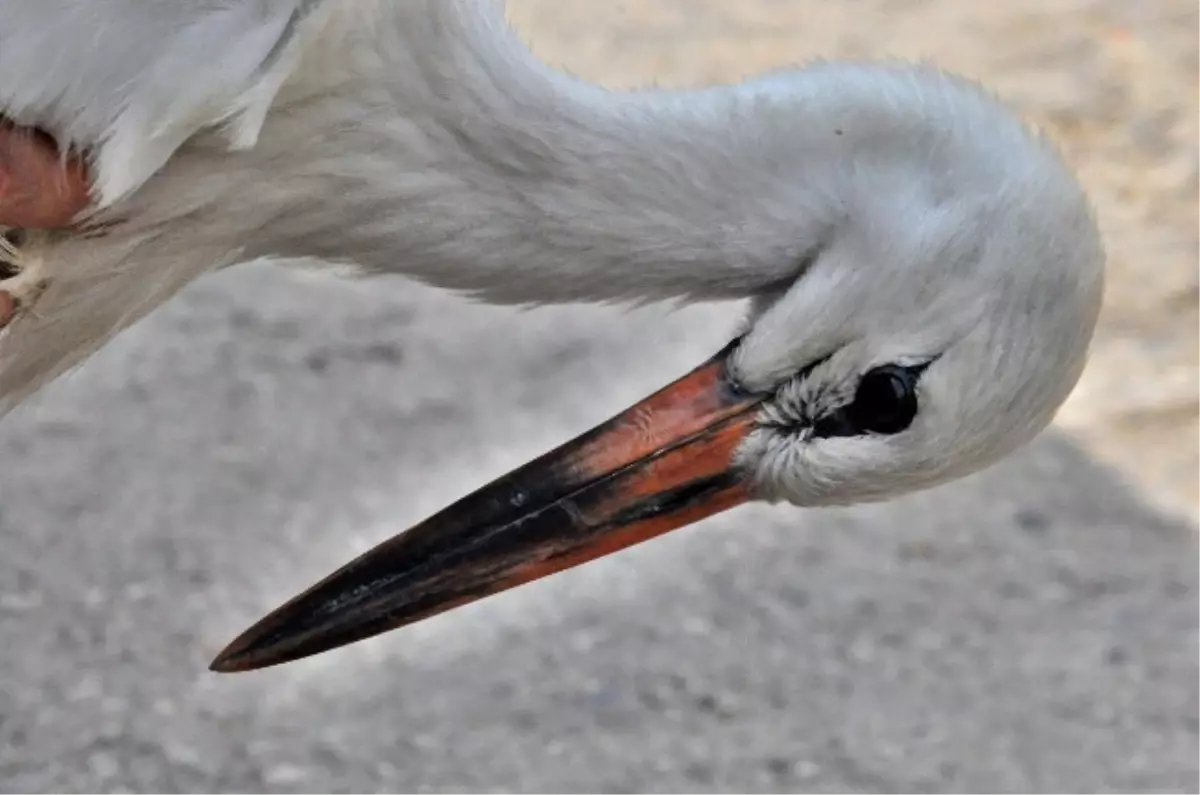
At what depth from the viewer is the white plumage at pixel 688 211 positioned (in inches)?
73.3

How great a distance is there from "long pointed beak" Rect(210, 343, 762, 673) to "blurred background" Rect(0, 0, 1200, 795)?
1.92ft

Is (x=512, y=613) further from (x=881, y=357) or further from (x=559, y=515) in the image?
(x=881, y=357)

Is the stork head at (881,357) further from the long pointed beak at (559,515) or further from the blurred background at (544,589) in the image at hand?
the blurred background at (544,589)

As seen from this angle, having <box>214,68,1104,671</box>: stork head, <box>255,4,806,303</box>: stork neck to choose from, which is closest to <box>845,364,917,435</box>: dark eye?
<box>214,68,1104,671</box>: stork head

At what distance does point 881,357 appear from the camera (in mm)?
1897

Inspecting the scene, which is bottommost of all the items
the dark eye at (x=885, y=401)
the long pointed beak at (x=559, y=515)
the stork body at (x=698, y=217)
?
the long pointed beak at (x=559, y=515)

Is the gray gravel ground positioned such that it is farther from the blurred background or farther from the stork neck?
the stork neck

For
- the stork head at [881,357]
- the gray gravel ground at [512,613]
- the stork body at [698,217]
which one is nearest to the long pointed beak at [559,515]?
the stork head at [881,357]

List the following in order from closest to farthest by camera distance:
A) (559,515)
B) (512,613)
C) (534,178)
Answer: (534,178) → (559,515) → (512,613)

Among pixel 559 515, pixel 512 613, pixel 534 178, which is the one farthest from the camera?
pixel 512 613

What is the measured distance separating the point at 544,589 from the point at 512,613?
0.09 meters

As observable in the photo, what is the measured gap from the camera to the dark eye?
1889 mm

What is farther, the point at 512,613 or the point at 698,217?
the point at 512,613

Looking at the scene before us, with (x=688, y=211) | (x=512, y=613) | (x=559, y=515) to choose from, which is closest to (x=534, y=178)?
(x=688, y=211)
